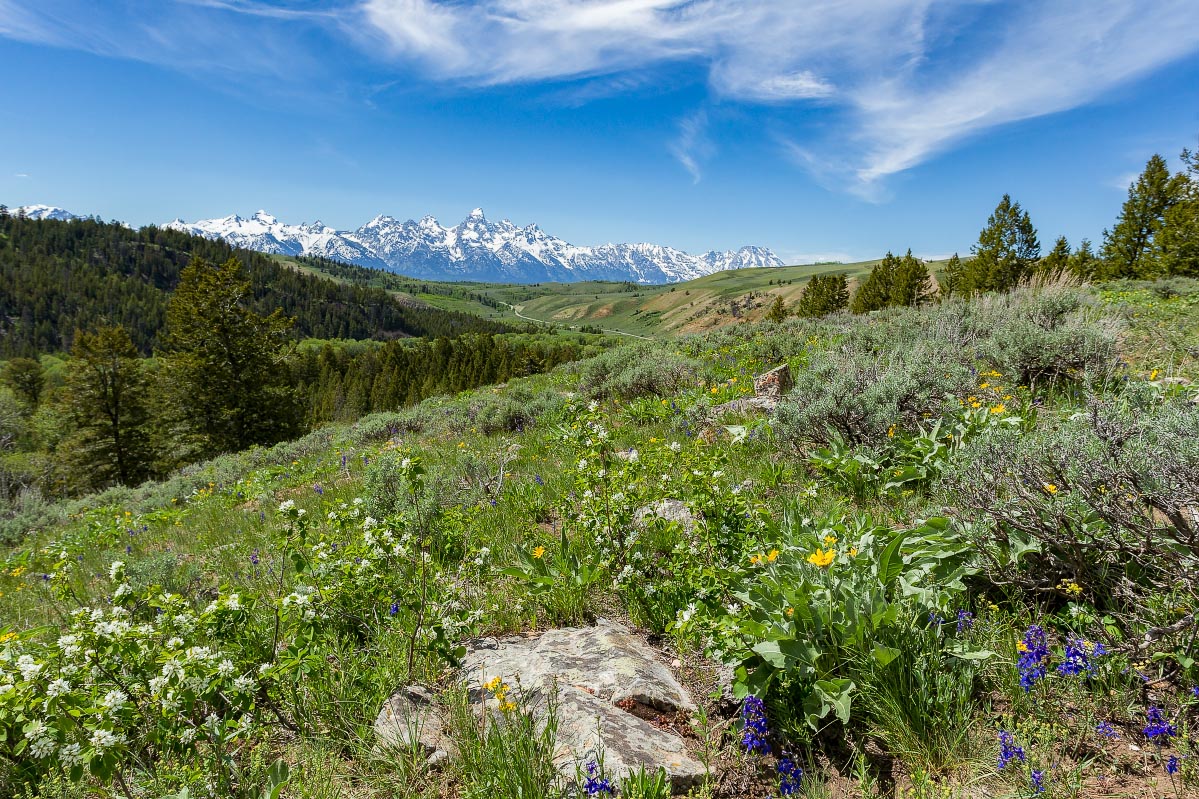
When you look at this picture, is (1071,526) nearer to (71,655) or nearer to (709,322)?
(71,655)

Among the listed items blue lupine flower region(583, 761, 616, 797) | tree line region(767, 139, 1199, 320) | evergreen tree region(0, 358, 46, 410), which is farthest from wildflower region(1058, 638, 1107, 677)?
evergreen tree region(0, 358, 46, 410)

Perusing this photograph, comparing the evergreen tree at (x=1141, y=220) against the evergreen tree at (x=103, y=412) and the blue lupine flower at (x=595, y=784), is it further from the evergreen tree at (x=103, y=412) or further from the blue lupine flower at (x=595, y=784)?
the evergreen tree at (x=103, y=412)

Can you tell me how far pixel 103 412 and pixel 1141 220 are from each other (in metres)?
74.7

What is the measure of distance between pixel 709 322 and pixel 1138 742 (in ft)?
659

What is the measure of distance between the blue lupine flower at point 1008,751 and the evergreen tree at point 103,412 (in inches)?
1810

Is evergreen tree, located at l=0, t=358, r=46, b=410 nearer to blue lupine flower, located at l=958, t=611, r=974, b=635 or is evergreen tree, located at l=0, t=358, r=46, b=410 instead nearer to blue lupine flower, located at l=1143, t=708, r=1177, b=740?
blue lupine flower, located at l=958, t=611, r=974, b=635

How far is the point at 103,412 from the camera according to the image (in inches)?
1367

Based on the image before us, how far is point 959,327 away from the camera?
8758 millimetres

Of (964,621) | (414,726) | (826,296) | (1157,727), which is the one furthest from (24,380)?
(1157,727)

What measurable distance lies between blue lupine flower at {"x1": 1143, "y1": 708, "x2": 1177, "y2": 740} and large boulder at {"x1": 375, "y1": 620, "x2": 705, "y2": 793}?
1.66 metres

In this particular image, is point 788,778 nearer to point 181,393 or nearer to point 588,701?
point 588,701

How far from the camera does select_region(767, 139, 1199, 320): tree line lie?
98.8ft

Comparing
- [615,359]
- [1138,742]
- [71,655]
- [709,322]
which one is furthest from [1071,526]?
[709,322]

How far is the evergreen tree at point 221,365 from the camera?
97.3ft
